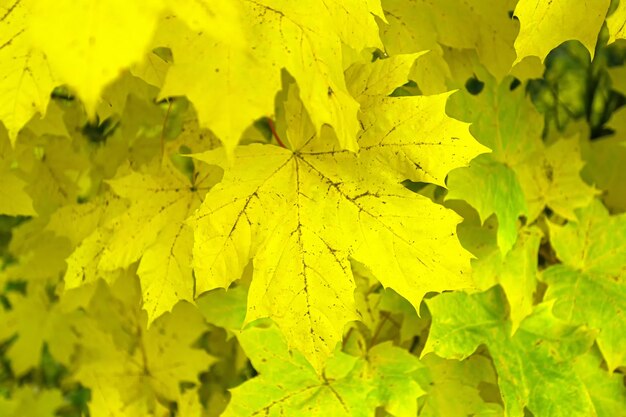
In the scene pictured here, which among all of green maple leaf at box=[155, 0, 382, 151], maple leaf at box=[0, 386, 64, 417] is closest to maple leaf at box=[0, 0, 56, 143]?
green maple leaf at box=[155, 0, 382, 151]

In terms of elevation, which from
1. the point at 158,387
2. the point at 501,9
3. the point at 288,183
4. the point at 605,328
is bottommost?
the point at 158,387

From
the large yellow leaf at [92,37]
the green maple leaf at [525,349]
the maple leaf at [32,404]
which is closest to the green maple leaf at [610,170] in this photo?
the green maple leaf at [525,349]

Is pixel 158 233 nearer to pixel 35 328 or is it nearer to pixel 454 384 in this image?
pixel 454 384

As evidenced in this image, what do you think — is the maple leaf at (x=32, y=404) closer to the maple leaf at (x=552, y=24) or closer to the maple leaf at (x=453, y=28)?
the maple leaf at (x=453, y=28)

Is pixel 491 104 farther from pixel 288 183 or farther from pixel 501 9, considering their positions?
pixel 288 183

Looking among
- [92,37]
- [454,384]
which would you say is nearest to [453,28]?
[454,384]

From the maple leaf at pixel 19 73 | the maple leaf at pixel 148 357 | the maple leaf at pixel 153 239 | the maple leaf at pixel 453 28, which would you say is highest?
the maple leaf at pixel 19 73

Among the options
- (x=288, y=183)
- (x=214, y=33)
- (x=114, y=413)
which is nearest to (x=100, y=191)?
(x=114, y=413)
